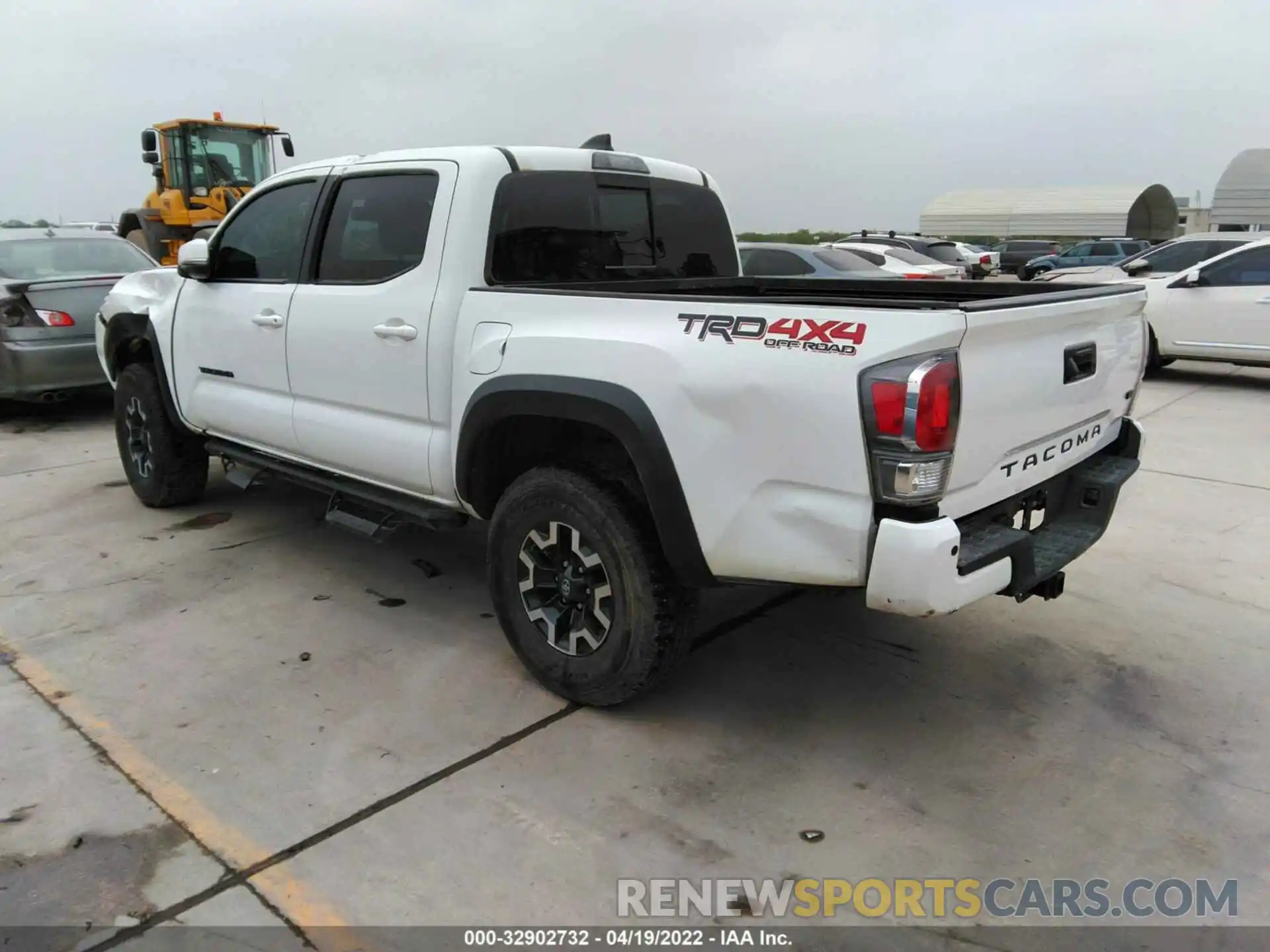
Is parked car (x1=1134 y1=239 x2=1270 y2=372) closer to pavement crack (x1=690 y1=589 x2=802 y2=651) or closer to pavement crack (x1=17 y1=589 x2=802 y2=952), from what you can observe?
pavement crack (x1=690 y1=589 x2=802 y2=651)

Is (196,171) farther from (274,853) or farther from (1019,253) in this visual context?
(1019,253)

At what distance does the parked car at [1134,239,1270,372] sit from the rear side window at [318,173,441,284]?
8.71m

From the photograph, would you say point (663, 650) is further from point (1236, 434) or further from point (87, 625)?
point (1236, 434)

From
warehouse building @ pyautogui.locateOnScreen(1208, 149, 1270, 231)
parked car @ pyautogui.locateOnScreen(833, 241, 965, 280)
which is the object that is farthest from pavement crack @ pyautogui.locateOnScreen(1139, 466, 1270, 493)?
warehouse building @ pyautogui.locateOnScreen(1208, 149, 1270, 231)

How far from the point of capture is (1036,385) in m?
2.86

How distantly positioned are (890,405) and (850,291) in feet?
6.69

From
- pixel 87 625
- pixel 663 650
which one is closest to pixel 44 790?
pixel 87 625

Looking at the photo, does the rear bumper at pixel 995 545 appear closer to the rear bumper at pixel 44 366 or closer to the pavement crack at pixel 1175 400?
the pavement crack at pixel 1175 400

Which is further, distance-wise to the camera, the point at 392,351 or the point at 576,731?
the point at 392,351

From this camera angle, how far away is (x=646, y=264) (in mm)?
4301

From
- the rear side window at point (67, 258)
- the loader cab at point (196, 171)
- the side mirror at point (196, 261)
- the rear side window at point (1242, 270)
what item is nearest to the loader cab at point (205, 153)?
the loader cab at point (196, 171)

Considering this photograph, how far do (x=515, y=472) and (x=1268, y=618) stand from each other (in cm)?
346

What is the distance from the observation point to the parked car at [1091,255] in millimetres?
27234

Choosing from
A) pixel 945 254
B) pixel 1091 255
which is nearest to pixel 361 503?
pixel 945 254
